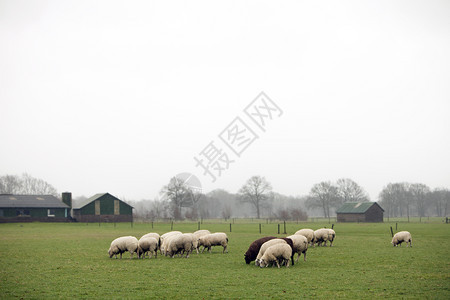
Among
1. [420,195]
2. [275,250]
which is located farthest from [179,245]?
[420,195]

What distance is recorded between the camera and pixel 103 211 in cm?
8575

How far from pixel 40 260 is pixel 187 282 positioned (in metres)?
11.1

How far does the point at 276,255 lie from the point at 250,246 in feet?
7.97

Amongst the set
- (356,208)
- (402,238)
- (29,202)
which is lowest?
(356,208)

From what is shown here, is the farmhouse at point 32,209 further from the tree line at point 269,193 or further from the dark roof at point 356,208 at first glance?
the dark roof at point 356,208

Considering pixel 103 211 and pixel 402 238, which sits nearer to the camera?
pixel 402 238

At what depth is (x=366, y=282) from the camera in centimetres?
1545

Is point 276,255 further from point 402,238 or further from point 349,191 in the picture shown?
point 349,191

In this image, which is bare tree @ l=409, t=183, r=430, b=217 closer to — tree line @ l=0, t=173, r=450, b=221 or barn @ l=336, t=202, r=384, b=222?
tree line @ l=0, t=173, r=450, b=221

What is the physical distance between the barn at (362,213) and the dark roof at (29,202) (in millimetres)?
59382

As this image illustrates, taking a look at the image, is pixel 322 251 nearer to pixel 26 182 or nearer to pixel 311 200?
pixel 311 200

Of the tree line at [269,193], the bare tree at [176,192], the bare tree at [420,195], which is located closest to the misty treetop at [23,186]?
the tree line at [269,193]

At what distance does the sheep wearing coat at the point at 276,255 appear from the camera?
19.4m

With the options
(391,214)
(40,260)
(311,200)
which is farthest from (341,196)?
(40,260)
